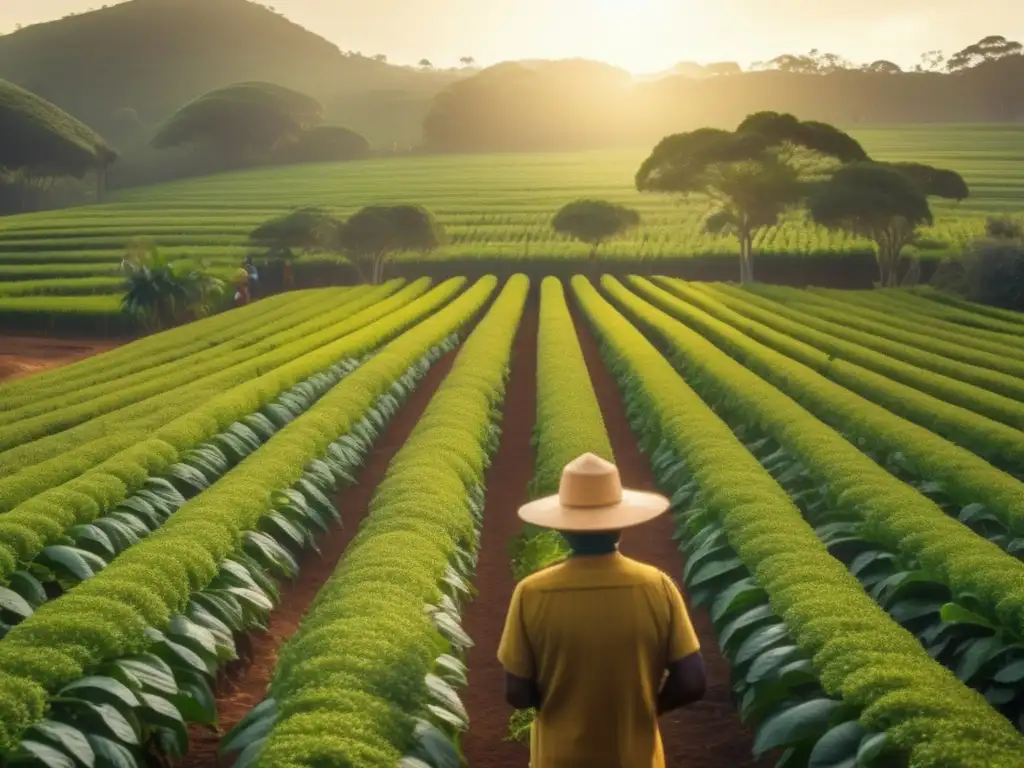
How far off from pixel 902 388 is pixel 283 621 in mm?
13318

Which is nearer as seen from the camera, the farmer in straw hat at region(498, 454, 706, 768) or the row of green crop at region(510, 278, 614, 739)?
the farmer in straw hat at region(498, 454, 706, 768)

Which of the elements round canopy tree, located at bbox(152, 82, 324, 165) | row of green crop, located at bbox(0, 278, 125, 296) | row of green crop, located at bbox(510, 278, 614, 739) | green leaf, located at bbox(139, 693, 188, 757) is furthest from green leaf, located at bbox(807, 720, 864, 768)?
round canopy tree, located at bbox(152, 82, 324, 165)

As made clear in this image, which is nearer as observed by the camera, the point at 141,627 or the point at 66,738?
the point at 66,738

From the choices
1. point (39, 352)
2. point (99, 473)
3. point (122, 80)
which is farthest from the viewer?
point (122, 80)

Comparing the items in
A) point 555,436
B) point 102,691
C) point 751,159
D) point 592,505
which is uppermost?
point 751,159

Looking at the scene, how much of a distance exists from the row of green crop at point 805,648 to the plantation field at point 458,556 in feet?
0.08

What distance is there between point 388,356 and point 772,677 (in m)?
18.4

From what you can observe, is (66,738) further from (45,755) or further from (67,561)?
(67,561)

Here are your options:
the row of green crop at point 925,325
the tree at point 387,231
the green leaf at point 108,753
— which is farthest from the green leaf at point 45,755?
the tree at point 387,231

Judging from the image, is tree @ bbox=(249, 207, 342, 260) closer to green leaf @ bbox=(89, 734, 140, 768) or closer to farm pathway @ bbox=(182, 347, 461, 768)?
farm pathway @ bbox=(182, 347, 461, 768)

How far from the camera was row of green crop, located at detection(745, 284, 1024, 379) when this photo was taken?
1023 inches

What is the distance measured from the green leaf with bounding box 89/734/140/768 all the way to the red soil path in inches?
1136

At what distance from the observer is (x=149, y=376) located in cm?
2567

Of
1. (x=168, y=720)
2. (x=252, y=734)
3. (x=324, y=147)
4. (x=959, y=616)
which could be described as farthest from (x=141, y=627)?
(x=324, y=147)
